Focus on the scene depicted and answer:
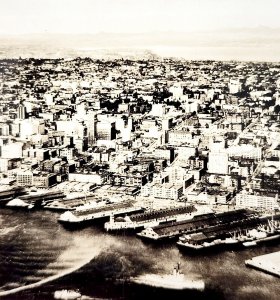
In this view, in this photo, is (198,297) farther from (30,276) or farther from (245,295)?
(30,276)

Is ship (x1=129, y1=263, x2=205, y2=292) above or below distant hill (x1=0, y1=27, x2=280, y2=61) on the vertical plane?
below

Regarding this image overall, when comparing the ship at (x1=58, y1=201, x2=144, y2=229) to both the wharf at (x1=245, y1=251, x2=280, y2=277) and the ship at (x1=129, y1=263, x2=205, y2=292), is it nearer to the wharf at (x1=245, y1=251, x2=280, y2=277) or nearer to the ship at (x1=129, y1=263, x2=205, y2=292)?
the ship at (x1=129, y1=263, x2=205, y2=292)

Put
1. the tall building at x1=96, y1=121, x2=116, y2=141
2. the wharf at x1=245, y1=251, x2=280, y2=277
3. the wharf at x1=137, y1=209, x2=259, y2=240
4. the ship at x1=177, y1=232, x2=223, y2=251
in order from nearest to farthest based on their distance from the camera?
the wharf at x1=245, y1=251, x2=280, y2=277
the ship at x1=177, y1=232, x2=223, y2=251
the wharf at x1=137, y1=209, x2=259, y2=240
the tall building at x1=96, y1=121, x2=116, y2=141

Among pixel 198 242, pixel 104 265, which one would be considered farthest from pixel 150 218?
pixel 104 265

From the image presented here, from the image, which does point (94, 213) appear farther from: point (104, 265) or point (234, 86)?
point (234, 86)

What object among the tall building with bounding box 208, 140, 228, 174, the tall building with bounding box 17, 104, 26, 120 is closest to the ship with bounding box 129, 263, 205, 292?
the tall building with bounding box 208, 140, 228, 174
